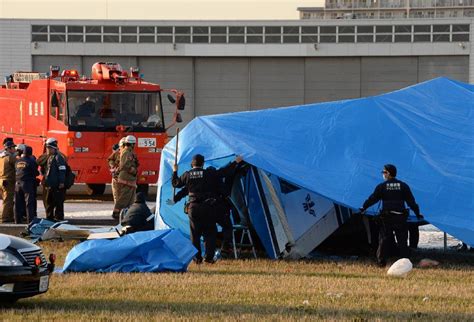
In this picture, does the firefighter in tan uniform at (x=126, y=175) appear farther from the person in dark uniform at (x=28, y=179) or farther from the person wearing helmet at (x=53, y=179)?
the person in dark uniform at (x=28, y=179)

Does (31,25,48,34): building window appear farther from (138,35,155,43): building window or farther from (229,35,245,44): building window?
(229,35,245,44): building window

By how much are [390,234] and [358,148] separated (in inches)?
83.7

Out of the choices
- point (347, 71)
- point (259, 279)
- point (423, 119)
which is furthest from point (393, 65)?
point (259, 279)

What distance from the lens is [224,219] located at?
17.0 m

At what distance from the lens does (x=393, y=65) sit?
207 ft

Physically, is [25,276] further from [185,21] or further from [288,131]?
[185,21]

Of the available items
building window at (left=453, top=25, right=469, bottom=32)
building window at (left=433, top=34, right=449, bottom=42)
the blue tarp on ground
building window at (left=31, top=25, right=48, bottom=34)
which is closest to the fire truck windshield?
the blue tarp on ground

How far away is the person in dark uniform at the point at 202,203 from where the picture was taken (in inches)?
653

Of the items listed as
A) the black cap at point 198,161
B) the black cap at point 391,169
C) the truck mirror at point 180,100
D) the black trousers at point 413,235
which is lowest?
the black trousers at point 413,235

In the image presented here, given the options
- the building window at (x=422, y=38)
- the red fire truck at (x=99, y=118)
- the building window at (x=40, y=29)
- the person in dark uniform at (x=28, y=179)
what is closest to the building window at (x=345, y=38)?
the building window at (x=422, y=38)

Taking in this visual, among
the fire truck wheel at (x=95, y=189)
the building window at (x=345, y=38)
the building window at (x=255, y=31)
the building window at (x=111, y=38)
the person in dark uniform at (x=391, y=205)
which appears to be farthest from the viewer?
the building window at (x=111, y=38)

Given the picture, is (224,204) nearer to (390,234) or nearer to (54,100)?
(390,234)

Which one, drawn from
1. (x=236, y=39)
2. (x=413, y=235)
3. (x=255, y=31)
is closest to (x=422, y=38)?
(x=255, y=31)

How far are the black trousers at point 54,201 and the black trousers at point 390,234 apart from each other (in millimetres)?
7083
